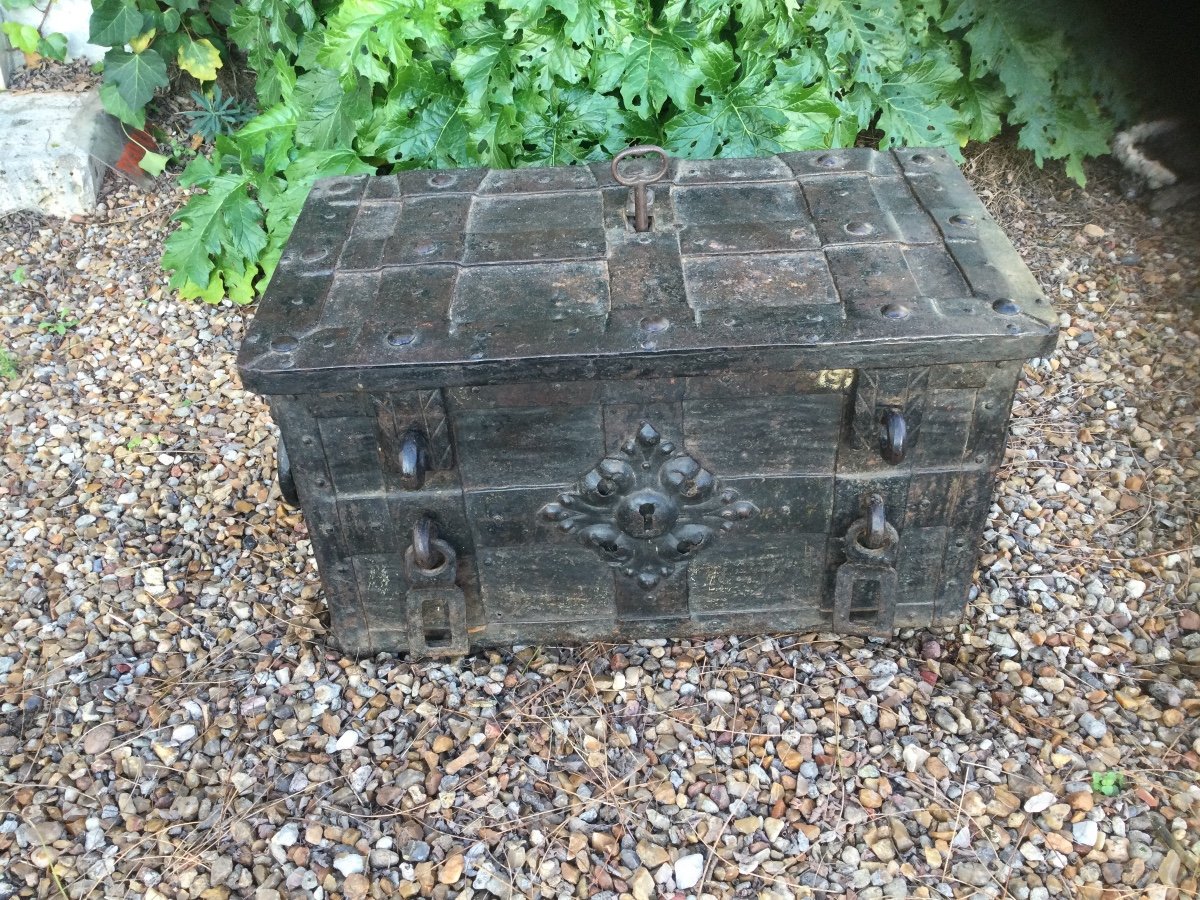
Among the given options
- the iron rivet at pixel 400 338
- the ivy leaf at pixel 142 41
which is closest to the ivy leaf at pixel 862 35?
the iron rivet at pixel 400 338

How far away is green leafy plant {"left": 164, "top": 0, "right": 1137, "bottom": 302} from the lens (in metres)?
2.59

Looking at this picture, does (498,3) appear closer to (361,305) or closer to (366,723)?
(361,305)

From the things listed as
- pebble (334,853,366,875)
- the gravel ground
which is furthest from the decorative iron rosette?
pebble (334,853,366,875)

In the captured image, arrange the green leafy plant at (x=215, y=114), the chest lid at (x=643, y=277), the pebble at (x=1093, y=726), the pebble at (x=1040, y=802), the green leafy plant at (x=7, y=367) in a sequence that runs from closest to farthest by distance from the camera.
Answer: the chest lid at (x=643, y=277)
the pebble at (x=1040, y=802)
the pebble at (x=1093, y=726)
the green leafy plant at (x=7, y=367)
the green leafy plant at (x=215, y=114)

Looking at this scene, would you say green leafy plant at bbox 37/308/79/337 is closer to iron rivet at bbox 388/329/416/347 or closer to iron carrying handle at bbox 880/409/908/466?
iron rivet at bbox 388/329/416/347

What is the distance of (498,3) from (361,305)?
1130mm

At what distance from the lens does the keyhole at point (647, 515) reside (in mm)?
1818

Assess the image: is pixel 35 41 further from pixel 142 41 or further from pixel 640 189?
pixel 640 189

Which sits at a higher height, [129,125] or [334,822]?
[129,125]

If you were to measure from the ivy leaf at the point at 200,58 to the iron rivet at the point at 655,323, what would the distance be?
2.47 meters

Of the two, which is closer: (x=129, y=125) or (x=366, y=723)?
(x=366, y=723)

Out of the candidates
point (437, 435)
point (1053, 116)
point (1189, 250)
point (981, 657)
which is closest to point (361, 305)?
point (437, 435)

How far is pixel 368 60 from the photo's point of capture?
2561 millimetres

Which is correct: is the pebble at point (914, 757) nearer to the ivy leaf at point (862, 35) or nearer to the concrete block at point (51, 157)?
the ivy leaf at point (862, 35)
